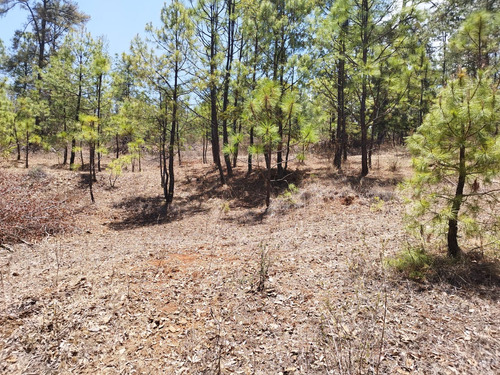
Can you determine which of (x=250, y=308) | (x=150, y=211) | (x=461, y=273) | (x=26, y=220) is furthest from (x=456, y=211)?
(x=150, y=211)

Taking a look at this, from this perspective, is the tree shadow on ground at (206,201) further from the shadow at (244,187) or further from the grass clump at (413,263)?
the grass clump at (413,263)

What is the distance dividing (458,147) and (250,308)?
12.1 feet

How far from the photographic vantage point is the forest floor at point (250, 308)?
108 inches

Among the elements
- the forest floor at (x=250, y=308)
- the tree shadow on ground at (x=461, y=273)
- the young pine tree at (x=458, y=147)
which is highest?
the young pine tree at (x=458, y=147)

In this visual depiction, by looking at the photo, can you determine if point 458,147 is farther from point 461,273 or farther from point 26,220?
point 26,220

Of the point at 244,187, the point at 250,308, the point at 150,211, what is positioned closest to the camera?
the point at 250,308

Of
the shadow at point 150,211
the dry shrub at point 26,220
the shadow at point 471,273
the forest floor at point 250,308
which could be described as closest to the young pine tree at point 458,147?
the shadow at point 471,273

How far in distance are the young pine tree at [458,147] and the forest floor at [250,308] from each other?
2.61 feet

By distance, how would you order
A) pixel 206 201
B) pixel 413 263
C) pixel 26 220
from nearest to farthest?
pixel 413 263 < pixel 26 220 < pixel 206 201

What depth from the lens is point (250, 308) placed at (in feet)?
11.9

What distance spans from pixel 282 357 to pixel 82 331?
2.48 meters

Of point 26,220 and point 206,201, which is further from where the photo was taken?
point 206,201

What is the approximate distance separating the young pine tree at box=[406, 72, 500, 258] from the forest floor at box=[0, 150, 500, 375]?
794 millimetres

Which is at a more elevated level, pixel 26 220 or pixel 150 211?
pixel 26 220
